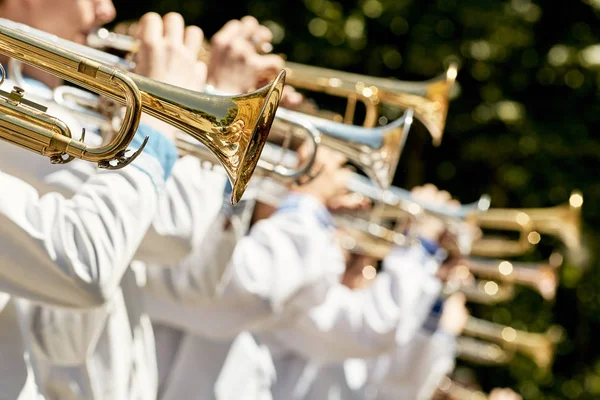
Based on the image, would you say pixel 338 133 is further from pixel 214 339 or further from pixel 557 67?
pixel 557 67

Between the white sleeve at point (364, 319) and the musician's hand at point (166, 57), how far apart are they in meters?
1.54

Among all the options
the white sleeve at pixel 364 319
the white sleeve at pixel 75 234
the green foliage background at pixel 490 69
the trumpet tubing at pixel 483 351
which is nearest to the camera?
the white sleeve at pixel 75 234

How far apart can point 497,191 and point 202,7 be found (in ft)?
10.0

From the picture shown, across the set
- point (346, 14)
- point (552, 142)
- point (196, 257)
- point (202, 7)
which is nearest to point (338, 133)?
point (196, 257)

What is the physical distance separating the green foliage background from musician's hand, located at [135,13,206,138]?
4314 millimetres

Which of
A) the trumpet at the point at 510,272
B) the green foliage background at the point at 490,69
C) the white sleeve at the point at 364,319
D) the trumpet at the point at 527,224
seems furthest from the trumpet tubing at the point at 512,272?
the green foliage background at the point at 490,69

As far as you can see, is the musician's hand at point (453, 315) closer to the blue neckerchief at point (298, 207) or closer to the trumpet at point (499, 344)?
the trumpet at point (499, 344)

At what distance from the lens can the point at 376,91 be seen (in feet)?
13.2

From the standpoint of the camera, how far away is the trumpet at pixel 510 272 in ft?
19.4

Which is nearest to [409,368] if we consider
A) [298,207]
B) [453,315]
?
[453,315]

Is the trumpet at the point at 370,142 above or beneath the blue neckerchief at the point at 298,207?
above

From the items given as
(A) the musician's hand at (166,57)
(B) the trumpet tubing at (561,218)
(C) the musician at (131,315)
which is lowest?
(C) the musician at (131,315)

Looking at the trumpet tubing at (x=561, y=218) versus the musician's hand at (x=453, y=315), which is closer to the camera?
the musician's hand at (x=453, y=315)

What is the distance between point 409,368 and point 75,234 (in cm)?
347
